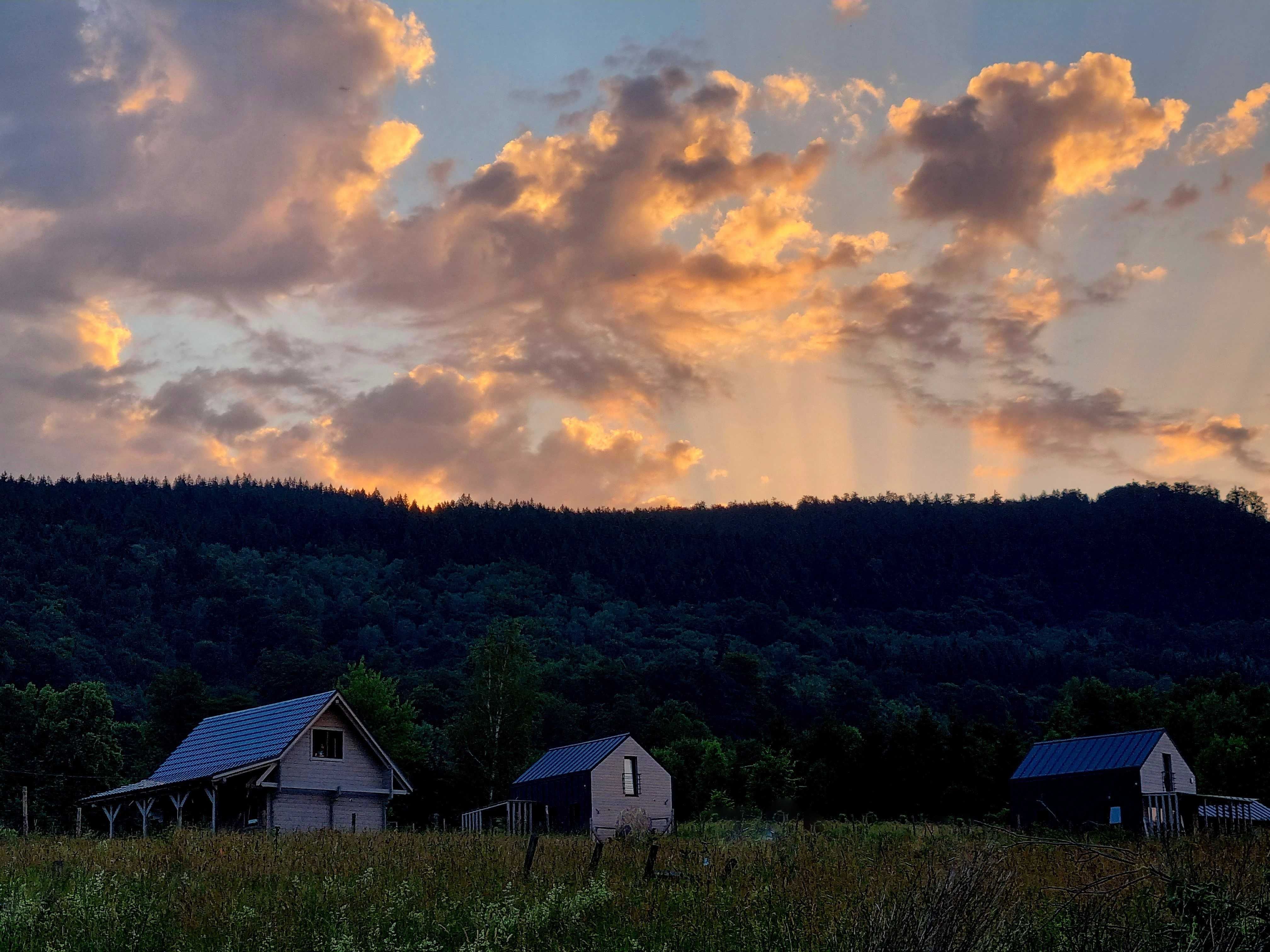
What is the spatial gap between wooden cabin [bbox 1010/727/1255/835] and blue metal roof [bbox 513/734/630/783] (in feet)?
66.5

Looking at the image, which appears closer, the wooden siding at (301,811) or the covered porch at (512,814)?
the wooden siding at (301,811)

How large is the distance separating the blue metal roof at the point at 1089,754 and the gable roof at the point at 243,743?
1165 inches

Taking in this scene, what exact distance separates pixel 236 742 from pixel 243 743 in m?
0.83

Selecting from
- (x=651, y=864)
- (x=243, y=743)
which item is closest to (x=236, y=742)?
(x=243, y=743)

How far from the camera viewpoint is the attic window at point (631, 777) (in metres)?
63.2

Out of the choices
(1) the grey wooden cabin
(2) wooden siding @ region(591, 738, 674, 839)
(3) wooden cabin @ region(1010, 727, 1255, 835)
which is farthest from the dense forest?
(1) the grey wooden cabin

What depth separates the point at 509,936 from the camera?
13656 mm

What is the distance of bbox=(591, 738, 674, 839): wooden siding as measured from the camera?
6166 cm

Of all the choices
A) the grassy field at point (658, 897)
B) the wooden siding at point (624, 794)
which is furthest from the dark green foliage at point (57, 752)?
the grassy field at point (658, 897)

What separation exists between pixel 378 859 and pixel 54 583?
16464 cm

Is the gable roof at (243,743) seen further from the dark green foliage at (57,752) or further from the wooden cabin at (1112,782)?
the wooden cabin at (1112,782)

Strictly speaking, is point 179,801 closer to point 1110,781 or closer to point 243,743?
point 243,743

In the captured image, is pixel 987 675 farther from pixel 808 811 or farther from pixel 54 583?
pixel 54 583

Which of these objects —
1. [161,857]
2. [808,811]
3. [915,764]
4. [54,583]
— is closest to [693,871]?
[161,857]
